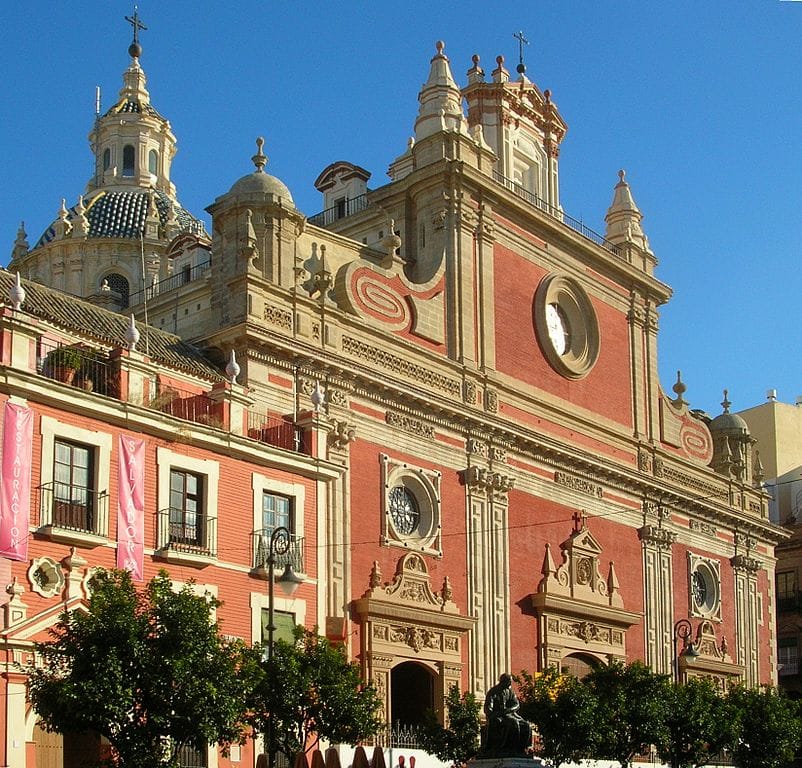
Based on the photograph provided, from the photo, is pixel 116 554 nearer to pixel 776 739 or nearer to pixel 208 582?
pixel 208 582

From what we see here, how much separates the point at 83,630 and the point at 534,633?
21.3 metres

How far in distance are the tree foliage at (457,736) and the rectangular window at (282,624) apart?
545cm

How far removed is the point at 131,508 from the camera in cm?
2783

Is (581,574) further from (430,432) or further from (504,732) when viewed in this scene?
(504,732)

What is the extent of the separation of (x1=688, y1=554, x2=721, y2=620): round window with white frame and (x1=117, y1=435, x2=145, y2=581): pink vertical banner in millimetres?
26614

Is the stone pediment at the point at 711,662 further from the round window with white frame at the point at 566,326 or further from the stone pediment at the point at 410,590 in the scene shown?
the stone pediment at the point at 410,590

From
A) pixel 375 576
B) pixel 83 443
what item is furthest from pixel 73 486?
pixel 375 576

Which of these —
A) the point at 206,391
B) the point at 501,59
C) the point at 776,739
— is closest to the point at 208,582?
the point at 206,391

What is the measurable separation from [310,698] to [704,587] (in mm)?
27240

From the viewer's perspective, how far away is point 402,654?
36.5 meters

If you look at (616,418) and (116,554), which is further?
(616,418)

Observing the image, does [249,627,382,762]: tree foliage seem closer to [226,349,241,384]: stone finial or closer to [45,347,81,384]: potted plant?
[45,347,81,384]: potted plant

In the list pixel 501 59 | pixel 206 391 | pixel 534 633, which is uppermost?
pixel 501 59

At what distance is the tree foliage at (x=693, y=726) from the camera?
37219 millimetres
